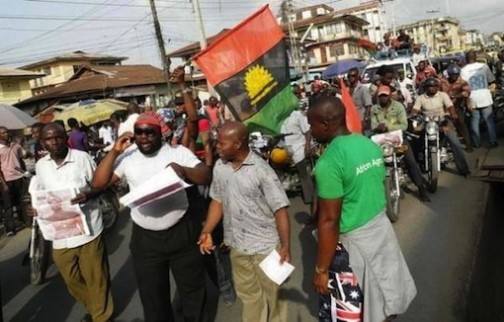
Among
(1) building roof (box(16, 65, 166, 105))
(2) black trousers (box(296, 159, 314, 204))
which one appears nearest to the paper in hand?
(2) black trousers (box(296, 159, 314, 204))

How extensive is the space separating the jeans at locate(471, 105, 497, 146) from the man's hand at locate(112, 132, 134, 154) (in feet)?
27.1

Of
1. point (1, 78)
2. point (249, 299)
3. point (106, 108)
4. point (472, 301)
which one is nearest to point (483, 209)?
point (472, 301)

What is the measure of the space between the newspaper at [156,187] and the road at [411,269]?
5.43ft

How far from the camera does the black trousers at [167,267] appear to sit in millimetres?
3580

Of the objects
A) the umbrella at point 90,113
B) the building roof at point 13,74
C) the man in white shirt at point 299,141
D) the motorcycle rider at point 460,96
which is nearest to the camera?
the man in white shirt at point 299,141

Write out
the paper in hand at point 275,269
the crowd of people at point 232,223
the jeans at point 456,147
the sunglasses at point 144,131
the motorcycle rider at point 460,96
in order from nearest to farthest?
the crowd of people at point 232,223, the paper in hand at point 275,269, the sunglasses at point 144,131, the jeans at point 456,147, the motorcycle rider at point 460,96

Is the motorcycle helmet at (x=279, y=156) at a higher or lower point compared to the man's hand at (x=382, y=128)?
lower

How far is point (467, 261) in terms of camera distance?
15.7ft

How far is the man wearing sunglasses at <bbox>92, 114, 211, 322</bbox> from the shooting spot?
348 centimetres

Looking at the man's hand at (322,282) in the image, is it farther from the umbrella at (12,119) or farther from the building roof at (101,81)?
the building roof at (101,81)

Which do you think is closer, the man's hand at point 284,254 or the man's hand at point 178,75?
the man's hand at point 284,254

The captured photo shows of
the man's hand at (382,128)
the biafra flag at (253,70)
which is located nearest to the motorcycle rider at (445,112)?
the man's hand at (382,128)

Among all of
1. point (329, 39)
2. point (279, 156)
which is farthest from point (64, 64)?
point (279, 156)

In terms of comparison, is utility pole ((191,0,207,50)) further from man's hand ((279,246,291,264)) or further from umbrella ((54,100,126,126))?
man's hand ((279,246,291,264))
